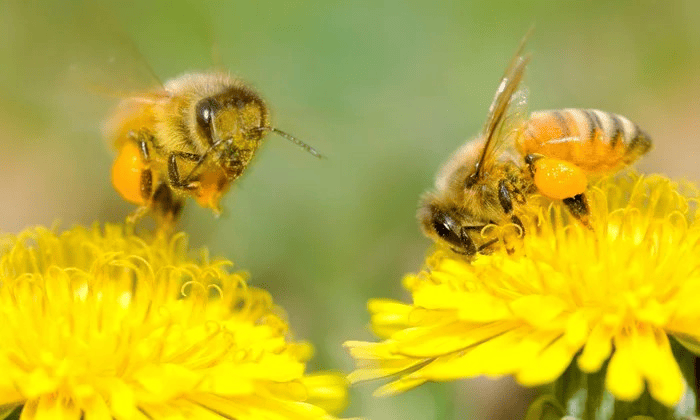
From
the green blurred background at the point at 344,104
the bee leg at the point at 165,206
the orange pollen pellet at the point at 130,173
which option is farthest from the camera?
the green blurred background at the point at 344,104

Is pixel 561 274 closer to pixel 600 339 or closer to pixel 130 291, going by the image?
pixel 600 339

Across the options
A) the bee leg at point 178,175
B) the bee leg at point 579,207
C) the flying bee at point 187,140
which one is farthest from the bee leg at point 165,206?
the bee leg at point 579,207

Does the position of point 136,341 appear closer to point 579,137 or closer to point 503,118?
point 503,118

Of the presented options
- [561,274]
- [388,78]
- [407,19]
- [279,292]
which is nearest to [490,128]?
[561,274]

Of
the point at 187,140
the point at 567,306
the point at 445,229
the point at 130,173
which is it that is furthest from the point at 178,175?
the point at 567,306

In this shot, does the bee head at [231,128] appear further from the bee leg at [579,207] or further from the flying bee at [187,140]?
the bee leg at [579,207]

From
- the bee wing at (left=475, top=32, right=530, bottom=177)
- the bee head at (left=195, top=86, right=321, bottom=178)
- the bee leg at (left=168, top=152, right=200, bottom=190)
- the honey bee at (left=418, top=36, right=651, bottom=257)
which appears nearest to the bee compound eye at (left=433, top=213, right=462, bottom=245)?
the honey bee at (left=418, top=36, right=651, bottom=257)

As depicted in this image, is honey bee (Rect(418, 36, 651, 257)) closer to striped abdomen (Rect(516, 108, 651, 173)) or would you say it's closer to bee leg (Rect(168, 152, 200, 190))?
striped abdomen (Rect(516, 108, 651, 173))
